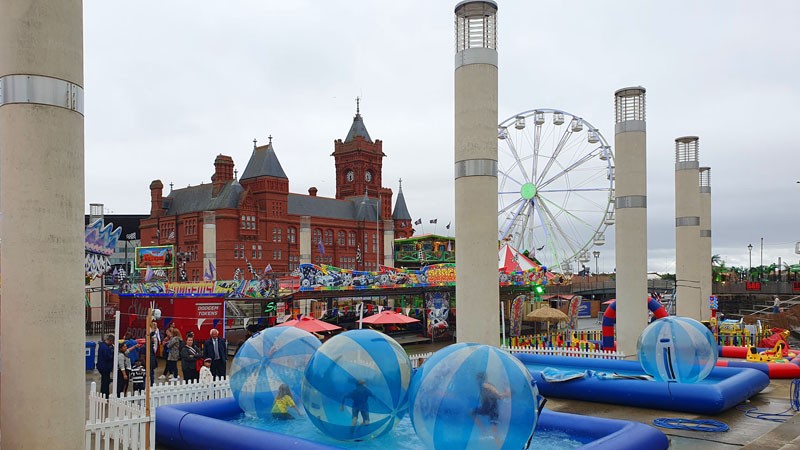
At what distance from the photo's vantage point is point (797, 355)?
20703 millimetres

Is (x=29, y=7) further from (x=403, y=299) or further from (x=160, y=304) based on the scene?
(x=403, y=299)

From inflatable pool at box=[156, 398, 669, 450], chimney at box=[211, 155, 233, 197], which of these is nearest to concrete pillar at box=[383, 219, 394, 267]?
chimney at box=[211, 155, 233, 197]

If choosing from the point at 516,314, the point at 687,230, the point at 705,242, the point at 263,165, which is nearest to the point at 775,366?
the point at 687,230

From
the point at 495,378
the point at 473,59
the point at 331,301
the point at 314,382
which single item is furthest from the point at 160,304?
the point at 495,378

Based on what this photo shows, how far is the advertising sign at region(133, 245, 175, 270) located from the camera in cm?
3659

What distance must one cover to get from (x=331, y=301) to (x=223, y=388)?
17715 millimetres

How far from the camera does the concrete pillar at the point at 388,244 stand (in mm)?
64438

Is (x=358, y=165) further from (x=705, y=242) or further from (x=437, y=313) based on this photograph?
(x=705, y=242)

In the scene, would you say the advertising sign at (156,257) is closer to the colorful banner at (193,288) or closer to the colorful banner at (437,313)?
the colorful banner at (193,288)

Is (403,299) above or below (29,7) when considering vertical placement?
below

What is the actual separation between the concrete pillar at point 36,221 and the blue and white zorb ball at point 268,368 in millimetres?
4008

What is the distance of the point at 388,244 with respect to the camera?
65438 mm

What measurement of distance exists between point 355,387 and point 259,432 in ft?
5.89

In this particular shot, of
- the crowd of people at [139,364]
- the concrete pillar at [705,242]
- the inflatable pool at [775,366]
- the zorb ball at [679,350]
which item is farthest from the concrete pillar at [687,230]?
the crowd of people at [139,364]
